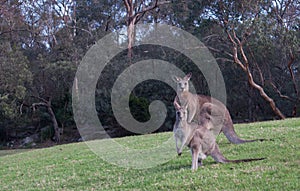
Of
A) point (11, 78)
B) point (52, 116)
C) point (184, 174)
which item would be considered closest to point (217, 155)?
point (184, 174)

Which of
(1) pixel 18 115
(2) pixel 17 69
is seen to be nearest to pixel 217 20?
(2) pixel 17 69

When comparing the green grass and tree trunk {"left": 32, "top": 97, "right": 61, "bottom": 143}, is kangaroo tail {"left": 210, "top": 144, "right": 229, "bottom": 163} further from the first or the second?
tree trunk {"left": 32, "top": 97, "right": 61, "bottom": 143}

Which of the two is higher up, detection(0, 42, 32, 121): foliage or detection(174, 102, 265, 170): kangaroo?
detection(0, 42, 32, 121): foliage

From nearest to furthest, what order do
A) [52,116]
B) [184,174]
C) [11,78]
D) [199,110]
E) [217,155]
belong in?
1. [184,174]
2. [217,155]
3. [199,110]
4. [11,78]
5. [52,116]

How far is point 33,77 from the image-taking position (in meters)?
32.2

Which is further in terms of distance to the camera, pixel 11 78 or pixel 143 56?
pixel 143 56

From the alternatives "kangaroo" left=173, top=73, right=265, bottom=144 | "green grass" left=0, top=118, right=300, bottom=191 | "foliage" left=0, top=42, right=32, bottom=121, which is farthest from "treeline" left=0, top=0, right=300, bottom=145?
"green grass" left=0, top=118, right=300, bottom=191

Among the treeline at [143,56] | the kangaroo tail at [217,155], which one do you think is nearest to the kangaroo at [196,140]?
the kangaroo tail at [217,155]

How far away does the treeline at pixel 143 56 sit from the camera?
85.7 ft

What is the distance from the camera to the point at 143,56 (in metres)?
33.1

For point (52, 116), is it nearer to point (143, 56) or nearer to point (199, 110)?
point (143, 56)

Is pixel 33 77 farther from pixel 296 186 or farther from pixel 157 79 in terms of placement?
pixel 296 186

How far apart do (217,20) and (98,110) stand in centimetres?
990

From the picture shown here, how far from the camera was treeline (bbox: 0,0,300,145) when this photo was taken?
26.1 m
